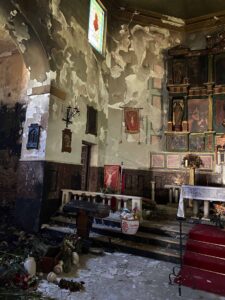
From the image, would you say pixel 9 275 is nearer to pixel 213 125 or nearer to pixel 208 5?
pixel 213 125

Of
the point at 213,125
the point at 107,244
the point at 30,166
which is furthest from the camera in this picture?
the point at 213,125

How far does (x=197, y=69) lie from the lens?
11.0 metres

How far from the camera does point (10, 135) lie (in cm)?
901

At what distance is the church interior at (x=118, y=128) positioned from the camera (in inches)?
231

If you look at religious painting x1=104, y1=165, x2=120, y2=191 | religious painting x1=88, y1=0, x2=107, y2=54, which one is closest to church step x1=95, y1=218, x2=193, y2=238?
religious painting x1=104, y1=165, x2=120, y2=191

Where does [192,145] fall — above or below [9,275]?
above

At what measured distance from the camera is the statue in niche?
1073 cm

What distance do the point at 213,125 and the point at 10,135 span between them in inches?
309

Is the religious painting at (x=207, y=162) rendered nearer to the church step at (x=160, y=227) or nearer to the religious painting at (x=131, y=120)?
the religious painting at (x=131, y=120)

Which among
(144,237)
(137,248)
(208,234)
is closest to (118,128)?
(144,237)

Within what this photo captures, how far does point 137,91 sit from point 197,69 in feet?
9.16

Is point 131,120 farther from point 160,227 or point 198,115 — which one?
point 160,227

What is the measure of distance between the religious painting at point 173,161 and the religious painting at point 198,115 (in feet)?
4.35

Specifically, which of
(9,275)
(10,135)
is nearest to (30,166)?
(10,135)
